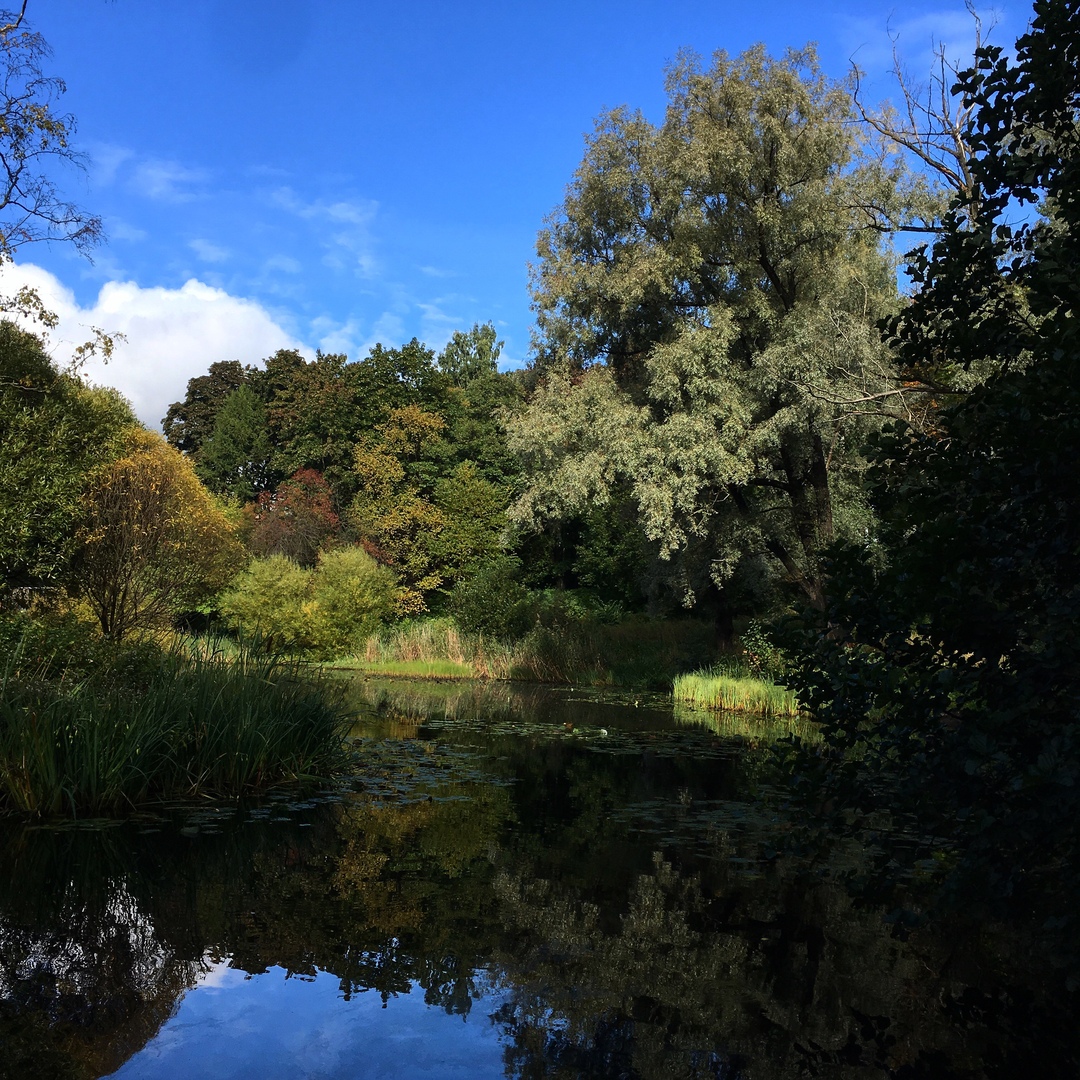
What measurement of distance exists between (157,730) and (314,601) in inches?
801

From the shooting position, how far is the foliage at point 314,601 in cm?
2688

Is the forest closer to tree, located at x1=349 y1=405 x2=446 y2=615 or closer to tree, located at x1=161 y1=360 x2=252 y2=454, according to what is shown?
tree, located at x1=349 y1=405 x2=446 y2=615

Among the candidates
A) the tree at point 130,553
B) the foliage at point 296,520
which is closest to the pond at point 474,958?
the tree at point 130,553

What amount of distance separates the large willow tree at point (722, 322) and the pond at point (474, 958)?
32.9 feet

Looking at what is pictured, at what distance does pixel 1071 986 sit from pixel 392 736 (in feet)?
34.8

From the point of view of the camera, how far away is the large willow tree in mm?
16672

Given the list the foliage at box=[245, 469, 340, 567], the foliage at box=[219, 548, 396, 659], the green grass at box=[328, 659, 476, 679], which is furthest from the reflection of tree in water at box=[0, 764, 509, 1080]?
the foliage at box=[245, 469, 340, 567]

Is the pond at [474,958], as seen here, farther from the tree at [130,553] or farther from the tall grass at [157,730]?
the tree at [130,553]

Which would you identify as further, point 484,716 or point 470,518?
point 470,518

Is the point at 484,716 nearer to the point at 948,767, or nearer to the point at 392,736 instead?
the point at 392,736

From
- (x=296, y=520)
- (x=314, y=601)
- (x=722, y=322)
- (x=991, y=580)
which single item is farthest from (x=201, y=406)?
(x=991, y=580)

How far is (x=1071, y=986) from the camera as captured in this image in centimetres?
299

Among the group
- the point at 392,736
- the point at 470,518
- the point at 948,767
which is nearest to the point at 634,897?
the point at 948,767

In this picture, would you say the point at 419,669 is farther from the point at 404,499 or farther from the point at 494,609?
the point at 404,499
